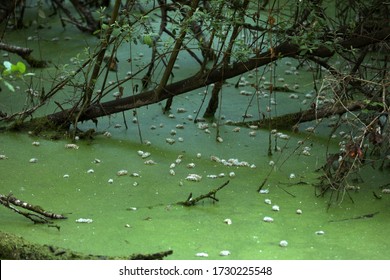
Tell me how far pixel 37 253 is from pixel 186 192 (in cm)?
117

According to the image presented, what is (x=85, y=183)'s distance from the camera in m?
4.83

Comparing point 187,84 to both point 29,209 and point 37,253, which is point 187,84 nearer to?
point 29,209

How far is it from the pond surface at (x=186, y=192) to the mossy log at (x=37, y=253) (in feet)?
0.62

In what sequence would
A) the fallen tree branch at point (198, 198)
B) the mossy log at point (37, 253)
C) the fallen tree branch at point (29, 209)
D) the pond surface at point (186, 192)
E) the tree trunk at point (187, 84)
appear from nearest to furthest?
the mossy log at point (37, 253)
the pond surface at point (186, 192)
the fallen tree branch at point (29, 209)
the fallen tree branch at point (198, 198)
the tree trunk at point (187, 84)

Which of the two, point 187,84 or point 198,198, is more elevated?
point 187,84

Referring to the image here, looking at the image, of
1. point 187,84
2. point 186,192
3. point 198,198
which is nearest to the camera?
point 198,198

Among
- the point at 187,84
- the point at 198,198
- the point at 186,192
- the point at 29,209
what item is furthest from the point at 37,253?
the point at 187,84

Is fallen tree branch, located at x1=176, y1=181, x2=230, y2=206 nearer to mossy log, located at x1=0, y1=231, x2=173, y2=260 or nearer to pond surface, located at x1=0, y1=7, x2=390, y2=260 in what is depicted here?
pond surface, located at x1=0, y1=7, x2=390, y2=260

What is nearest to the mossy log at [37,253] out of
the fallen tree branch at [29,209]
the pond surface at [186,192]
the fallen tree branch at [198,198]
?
the pond surface at [186,192]

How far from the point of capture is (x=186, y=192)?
471 cm

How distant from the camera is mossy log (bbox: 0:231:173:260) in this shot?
3.60 m

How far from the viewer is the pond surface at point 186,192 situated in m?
4.00

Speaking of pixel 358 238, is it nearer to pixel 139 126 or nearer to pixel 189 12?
pixel 189 12

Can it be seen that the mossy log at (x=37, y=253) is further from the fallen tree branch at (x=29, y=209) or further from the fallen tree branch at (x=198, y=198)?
the fallen tree branch at (x=198, y=198)
